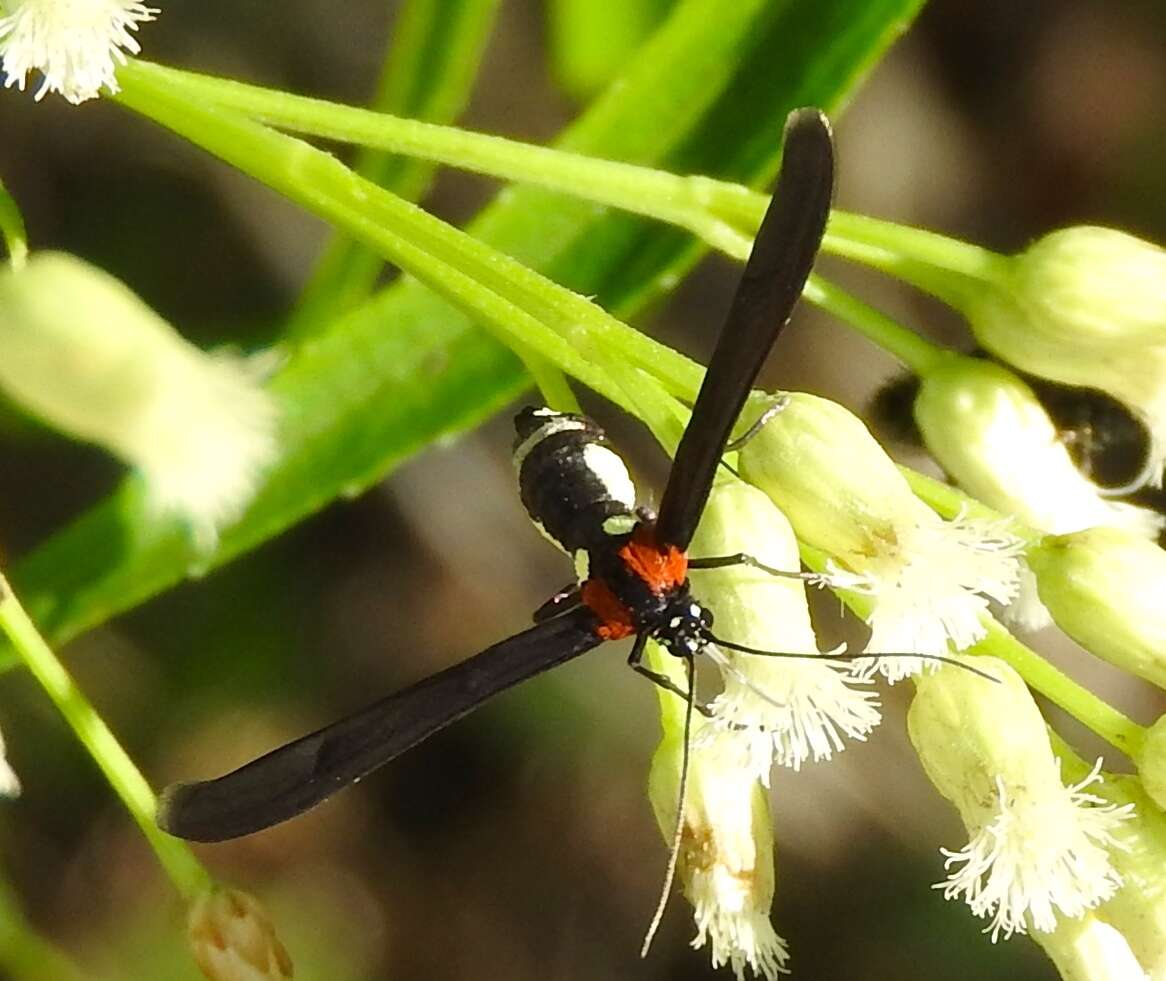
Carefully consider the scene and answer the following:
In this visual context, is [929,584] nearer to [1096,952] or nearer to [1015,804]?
[1015,804]

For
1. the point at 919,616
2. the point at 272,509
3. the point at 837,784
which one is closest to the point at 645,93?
the point at 272,509

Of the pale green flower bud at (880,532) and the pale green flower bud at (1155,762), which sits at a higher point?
the pale green flower bud at (880,532)

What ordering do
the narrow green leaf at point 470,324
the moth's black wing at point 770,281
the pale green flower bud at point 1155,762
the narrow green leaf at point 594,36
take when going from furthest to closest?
the narrow green leaf at point 594,36, the narrow green leaf at point 470,324, the pale green flower bud at point 1155,762, the moth's black wing at point 770,281

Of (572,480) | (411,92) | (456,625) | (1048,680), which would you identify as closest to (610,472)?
(572,480)

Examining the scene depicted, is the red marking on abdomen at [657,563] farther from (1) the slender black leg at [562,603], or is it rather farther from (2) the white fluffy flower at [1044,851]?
(2) the white fluffy flower at [1044,851]

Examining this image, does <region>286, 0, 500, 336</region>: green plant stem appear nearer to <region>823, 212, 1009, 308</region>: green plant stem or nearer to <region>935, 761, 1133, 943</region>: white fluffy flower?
<region>823, 212, 1009, 308</region>: green plant stem

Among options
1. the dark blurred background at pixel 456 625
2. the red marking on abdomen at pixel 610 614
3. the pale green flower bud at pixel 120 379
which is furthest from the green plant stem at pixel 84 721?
the dark blurred background at pixel 456 625
